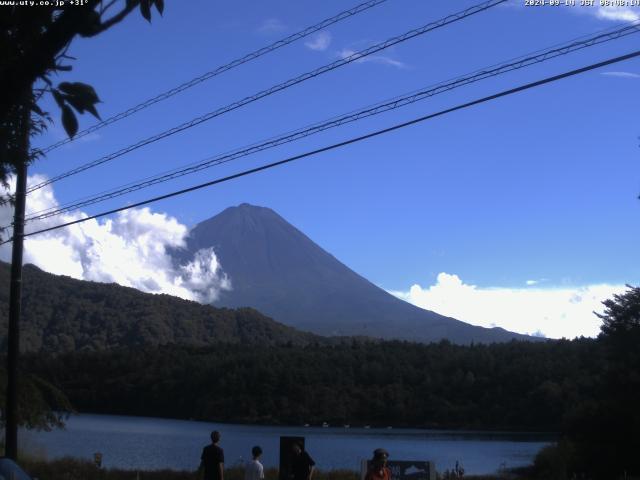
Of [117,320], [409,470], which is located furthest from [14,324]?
[117,320]

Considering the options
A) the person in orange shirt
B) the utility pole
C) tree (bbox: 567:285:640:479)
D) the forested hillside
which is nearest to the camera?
the person in orange shirt

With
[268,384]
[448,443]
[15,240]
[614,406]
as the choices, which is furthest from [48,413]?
[268,384]

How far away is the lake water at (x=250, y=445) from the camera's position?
3453 centimetres

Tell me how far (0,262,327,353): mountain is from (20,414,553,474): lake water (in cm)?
2465

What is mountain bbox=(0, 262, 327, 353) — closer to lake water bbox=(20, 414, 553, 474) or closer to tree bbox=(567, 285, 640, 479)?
lake water bbox=(20, 414, 553, 474)

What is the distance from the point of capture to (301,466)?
11.6 metres

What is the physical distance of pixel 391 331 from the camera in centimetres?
19950

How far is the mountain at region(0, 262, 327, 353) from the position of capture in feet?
311

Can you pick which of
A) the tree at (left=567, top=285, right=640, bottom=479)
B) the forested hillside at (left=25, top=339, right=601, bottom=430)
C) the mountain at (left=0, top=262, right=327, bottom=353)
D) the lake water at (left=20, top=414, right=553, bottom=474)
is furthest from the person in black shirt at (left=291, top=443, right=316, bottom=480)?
the mountain at (left=0, top=262, right=327, bottom=353)

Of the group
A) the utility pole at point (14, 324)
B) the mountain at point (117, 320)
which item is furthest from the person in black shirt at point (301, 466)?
the mountain at point (117, 320)

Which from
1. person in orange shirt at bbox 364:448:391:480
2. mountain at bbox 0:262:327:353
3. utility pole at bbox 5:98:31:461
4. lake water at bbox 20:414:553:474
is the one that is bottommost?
lake water at bbox 20:414:553:474

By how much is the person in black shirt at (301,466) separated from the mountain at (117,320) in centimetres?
7592

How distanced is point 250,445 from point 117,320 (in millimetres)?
68475

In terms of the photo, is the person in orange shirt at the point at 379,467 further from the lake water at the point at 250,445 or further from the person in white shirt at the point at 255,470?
the lake water at the point at 250,445
